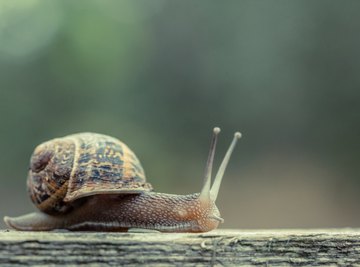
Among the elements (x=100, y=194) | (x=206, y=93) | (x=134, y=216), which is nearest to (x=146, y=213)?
(x=134, y=216)

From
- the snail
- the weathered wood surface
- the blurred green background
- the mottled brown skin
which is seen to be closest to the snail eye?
the snail

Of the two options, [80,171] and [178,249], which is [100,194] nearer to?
[80,171]

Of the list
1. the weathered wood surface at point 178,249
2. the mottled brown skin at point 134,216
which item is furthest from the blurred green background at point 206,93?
the weathered wood surface at point 178,249

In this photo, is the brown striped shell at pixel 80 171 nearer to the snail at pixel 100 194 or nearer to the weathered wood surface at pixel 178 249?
the snail at pixel 100 194

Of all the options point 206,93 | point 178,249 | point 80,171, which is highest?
point 206,93

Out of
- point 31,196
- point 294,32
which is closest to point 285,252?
point 31,196

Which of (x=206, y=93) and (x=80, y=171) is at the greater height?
(x=206, y=93)

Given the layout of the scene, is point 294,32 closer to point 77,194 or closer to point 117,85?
point 117,85
